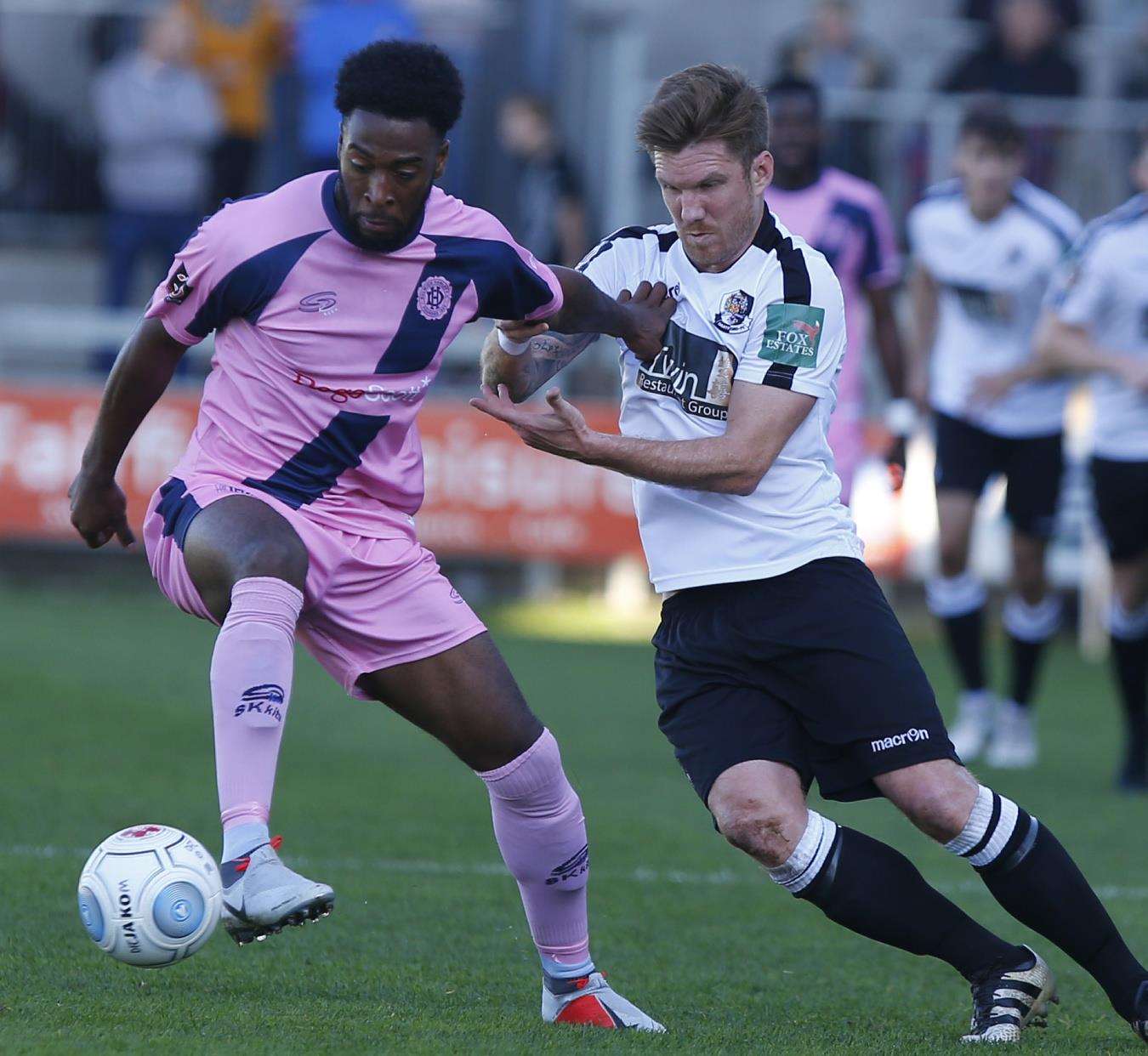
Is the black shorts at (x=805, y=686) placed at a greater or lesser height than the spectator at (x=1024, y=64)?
lesser

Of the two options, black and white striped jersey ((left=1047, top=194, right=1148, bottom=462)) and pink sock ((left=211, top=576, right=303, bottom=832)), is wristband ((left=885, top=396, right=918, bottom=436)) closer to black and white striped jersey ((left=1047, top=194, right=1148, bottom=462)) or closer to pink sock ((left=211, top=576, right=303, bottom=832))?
black and white striped jersey ((left=1047, top=194, right=1148, bottom=462))

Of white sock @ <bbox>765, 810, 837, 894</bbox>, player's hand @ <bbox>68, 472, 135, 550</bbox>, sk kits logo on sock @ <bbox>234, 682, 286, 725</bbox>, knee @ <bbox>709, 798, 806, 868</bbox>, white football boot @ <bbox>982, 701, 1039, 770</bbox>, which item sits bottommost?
white football boot @ <bbox>982, 701, 1039, 770</bbox>

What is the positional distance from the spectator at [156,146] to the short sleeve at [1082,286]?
7.93 meters

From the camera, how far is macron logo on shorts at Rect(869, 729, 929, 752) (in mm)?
4199

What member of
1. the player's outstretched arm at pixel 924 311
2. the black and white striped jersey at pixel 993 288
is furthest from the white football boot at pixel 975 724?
the player's outstretched arm at pixel 924 311

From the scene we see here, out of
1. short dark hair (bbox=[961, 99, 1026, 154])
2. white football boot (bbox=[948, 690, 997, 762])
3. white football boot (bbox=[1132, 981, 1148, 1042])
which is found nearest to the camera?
white football boot (bbox=[1132, 981, 1148, 1042])

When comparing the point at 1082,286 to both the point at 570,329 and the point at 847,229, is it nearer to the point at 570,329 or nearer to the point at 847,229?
the point at 847,229

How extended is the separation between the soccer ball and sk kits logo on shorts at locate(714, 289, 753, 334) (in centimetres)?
162

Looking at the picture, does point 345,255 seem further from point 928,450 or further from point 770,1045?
point 928,450

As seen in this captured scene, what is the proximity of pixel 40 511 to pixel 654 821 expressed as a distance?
7357 mm

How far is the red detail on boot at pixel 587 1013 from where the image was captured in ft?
14.4

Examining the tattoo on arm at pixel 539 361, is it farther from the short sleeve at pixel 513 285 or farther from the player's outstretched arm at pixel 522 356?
the short sleeve at pixel 513 285

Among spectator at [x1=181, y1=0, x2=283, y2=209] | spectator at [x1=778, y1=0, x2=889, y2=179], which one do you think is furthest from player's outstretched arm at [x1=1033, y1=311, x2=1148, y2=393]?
spectator at [x1=181, y1=0, x2=283, y2=209]

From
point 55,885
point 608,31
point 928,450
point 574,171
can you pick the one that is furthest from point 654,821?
point 608,31
